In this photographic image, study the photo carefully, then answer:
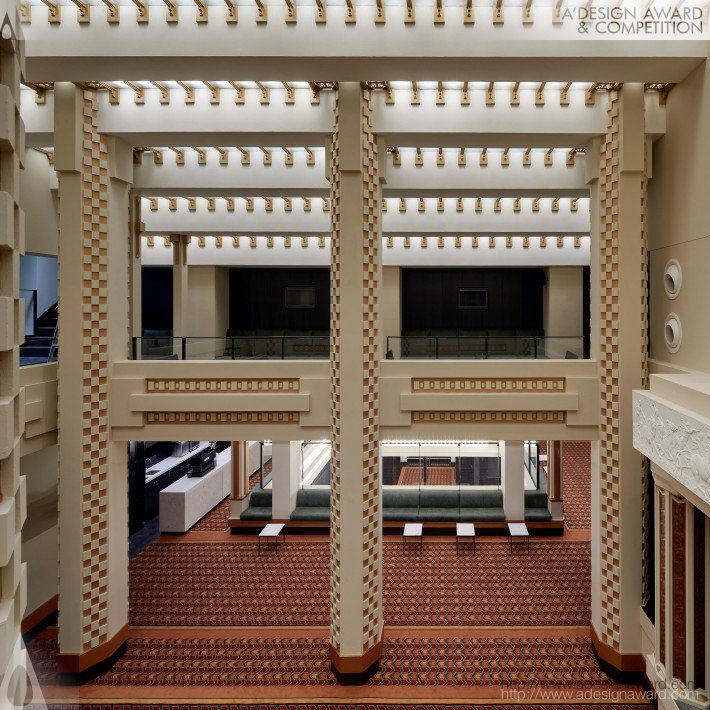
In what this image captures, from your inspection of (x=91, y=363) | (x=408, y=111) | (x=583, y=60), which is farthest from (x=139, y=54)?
(x=583, y=60)

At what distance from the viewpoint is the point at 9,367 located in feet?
5.84

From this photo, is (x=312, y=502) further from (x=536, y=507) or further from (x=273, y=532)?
(x=536, y=507)

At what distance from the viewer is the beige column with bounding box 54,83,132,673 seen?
275 inches

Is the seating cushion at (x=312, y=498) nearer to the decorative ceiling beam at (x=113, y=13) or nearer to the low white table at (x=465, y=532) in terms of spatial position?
the low white table at (x=465, y=532)

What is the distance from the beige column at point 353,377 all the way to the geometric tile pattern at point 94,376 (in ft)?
11.0

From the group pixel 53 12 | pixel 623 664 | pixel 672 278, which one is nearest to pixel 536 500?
pixel 623 664

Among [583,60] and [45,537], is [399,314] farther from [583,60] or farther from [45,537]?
[45,537]

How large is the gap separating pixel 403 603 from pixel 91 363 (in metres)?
6.52

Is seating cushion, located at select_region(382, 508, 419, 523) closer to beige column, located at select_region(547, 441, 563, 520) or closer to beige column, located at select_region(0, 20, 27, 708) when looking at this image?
beige column, located at select_region(547, 441, 563, 520)

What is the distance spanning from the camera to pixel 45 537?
8.71 m

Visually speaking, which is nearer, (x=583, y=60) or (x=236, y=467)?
(x=583, y=60)

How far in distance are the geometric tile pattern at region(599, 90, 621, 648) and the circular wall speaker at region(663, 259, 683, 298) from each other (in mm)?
678

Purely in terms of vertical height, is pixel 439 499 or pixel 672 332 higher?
pixel 672 332

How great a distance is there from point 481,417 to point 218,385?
3991mm
